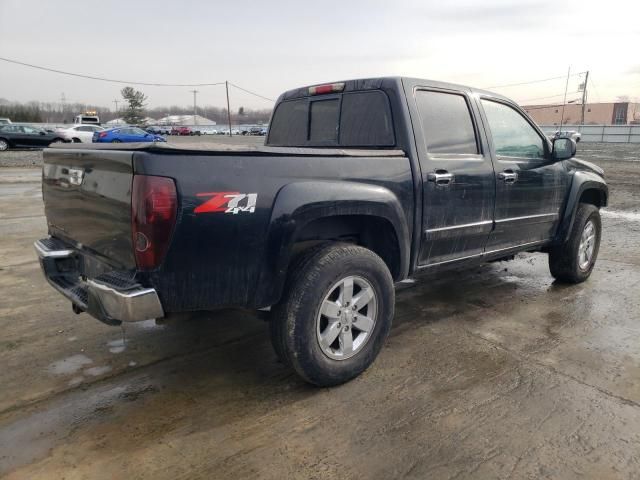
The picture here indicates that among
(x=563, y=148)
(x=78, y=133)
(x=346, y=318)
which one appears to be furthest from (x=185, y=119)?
(x=346, y=318)

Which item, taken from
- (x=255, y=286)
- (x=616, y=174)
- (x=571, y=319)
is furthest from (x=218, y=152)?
(x=616, y=174)

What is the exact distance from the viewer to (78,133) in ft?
94.9

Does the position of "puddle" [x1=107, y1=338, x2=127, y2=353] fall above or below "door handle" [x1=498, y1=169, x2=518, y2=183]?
below

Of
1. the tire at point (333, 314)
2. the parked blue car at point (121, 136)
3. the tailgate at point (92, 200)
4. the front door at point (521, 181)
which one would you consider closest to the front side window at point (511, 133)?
the front door at point (521, 181)

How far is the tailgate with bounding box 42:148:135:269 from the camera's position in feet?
8.20

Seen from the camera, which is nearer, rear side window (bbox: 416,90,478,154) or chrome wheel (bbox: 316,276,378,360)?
chrome wheel (bbox: 316,276,378,360)

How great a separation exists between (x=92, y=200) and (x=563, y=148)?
4.09 metres

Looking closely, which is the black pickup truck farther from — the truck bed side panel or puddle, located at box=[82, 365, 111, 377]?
puddle, located at box=[82, 365, 111, 377]

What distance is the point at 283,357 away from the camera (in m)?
2.93

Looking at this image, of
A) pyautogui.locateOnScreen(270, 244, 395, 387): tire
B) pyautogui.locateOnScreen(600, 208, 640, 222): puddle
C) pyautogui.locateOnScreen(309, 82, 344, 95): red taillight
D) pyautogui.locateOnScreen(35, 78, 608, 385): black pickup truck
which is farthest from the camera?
pyautogui.locateOnScreen(600, 208, 640, 222): puddle

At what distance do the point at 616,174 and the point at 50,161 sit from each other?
17.9m

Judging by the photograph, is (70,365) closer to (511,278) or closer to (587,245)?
(511,278)

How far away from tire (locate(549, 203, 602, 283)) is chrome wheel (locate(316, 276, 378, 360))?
9.52ft

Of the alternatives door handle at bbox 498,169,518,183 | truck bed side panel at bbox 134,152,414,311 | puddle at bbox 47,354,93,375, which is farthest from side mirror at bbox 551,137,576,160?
puddle at bbox 47,354,93,375
